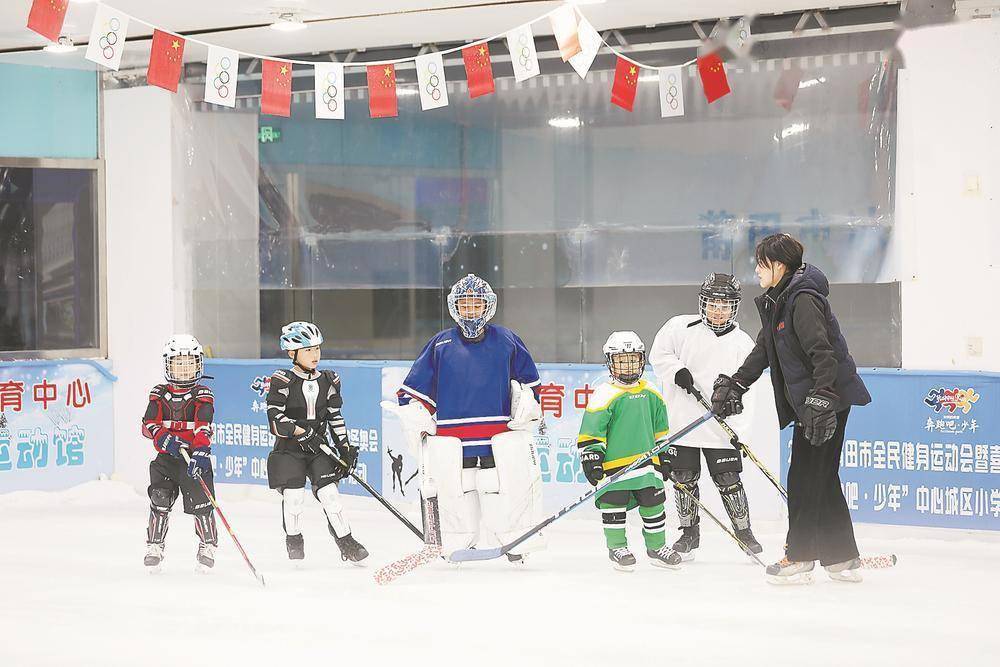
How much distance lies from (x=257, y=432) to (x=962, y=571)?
379 centimetres

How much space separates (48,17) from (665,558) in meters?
3.18

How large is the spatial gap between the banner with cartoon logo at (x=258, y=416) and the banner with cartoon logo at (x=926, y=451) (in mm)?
2467

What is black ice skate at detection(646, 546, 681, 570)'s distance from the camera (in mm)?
4914

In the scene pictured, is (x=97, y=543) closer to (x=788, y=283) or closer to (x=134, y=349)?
(x=134, y=349)

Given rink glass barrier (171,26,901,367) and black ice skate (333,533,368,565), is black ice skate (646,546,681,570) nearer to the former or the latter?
black ice skate (333,533,368,565)

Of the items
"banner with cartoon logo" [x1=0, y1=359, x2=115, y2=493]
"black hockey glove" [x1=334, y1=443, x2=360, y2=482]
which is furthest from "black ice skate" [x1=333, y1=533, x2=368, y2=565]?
"banner with cartoon logo" [x1=0, y1=359, x2=115, y2=493]

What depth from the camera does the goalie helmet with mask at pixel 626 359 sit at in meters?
4.87

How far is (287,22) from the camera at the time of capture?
20.4 ft

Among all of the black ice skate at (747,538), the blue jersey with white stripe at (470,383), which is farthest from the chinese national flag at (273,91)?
the black ice skate at (747,538)

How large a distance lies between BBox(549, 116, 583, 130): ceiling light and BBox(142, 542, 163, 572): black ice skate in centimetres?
319

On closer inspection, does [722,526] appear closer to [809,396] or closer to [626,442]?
[626,442]

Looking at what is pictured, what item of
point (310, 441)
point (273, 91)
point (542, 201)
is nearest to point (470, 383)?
point (310, 441)

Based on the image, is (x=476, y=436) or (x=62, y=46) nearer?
(x=476, y=436)

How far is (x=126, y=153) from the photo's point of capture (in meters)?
7.32
